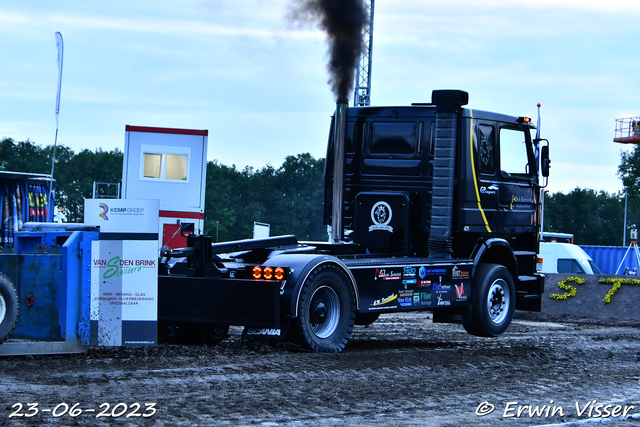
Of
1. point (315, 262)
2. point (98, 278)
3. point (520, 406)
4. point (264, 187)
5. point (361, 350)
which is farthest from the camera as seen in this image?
point (264, 187)

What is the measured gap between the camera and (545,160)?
13.4m

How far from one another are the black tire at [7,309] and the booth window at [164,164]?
35.5ft

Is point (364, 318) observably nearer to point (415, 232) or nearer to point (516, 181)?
point (415, 232)

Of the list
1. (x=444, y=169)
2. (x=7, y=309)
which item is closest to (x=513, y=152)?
(x=444, y=169)

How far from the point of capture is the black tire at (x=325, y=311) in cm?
998

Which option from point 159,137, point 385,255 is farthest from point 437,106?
point 159,137

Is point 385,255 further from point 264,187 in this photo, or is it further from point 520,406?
point 264,187

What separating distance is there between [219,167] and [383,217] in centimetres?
7530

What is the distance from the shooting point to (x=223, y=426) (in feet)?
19.9

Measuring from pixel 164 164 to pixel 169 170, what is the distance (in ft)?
0.68

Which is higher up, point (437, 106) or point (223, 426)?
point (437, 106)

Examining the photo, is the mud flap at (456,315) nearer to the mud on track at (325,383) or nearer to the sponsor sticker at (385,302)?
the mud on track at (325,383)

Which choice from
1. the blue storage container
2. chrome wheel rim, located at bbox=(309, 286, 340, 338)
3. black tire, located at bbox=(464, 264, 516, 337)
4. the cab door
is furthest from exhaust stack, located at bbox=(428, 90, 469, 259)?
the blue storage container

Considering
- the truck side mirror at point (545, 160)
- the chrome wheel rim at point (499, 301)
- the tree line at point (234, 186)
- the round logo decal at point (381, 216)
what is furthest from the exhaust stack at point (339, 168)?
the tree line at point (234, 186)
